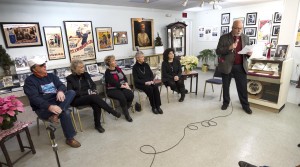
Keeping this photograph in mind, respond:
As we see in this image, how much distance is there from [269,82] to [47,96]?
358 centimetres

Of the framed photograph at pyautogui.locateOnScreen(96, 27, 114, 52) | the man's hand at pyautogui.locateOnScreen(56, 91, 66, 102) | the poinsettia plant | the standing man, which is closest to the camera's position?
the poinsettia plant

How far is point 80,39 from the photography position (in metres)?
4.13

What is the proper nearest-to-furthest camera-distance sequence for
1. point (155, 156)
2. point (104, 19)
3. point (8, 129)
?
point (8, 129) → point (155, 156) → point (104, 19)

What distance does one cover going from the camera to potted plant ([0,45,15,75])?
10.3ft

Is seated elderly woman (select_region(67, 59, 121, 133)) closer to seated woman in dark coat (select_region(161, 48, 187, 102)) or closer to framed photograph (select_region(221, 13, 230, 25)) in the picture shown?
seated woman in dark coat (select_region(161, 48, 187, 102))

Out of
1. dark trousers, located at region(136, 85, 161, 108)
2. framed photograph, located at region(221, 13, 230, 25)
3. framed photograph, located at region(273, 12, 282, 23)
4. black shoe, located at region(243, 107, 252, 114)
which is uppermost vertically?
framed photograph, located at region(221, 13, 230, 25)

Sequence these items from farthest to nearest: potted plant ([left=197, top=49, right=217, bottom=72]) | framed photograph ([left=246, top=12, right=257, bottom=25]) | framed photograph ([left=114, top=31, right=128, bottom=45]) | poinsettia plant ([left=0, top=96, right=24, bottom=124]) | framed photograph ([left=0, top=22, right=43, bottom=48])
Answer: potted plant ([left=197, top=49, right=217, bottom=72]) < framed photograph ([left=246, top=12, right=257, bottom=25]) < framed photograph ([left=114, top=31, right=128, bottom=45]) < framed photograph ([left=0, top=22, right=43, bottom=48]) < poinsettia plant ([left=0, top=96, right=24, bottom=124])

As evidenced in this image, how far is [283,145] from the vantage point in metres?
2.19

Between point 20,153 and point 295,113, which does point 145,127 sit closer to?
point 20,153

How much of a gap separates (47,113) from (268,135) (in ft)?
9.83

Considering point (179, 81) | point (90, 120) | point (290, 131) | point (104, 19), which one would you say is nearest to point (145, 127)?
point (90, 120)

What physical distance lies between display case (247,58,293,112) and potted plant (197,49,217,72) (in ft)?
9.75

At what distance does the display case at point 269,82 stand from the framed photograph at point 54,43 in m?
3.94

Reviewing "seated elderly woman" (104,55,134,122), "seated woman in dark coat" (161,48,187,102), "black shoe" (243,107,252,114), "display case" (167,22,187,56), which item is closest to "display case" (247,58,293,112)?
"black shoe" (243,107,252,114)
